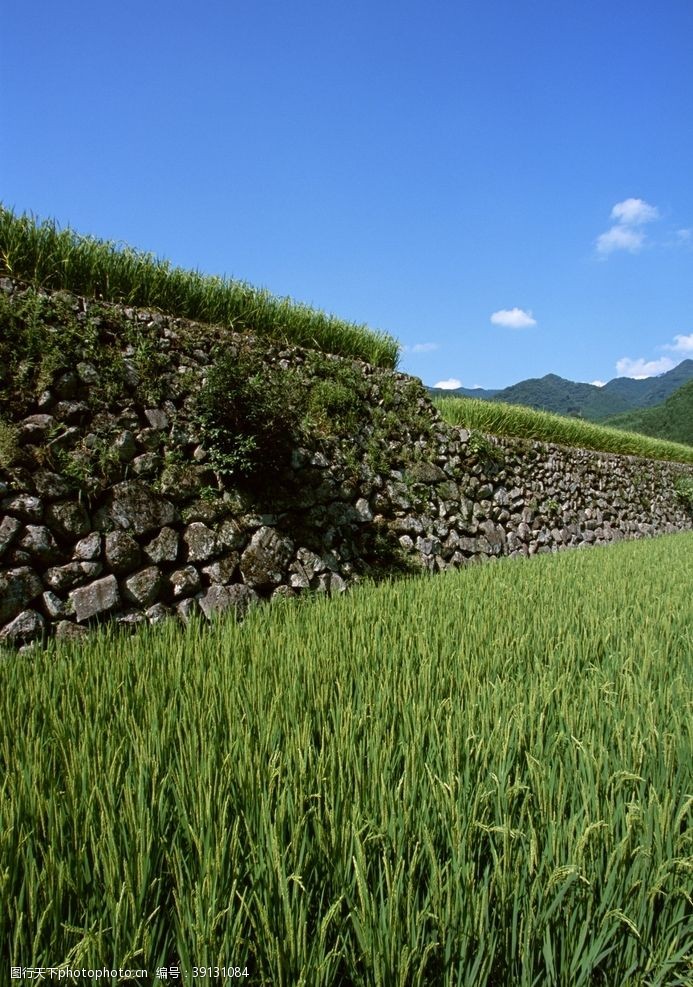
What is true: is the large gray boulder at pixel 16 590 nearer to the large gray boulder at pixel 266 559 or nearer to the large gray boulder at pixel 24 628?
the large gray boulder at pixel 24 628

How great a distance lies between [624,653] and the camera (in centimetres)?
296

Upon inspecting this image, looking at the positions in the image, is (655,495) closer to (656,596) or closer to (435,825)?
(656,596)

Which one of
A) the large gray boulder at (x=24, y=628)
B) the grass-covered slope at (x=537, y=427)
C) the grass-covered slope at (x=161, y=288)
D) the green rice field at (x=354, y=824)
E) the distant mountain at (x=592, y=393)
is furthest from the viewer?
the distant mountain at (x=592, y=393)

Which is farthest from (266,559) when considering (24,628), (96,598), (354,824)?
(354,824)

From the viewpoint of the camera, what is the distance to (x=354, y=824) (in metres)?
1.35

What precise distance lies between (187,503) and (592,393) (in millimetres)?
133349

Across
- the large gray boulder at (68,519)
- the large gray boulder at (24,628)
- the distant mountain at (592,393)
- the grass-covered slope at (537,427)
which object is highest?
the distant mountain at (592,393)

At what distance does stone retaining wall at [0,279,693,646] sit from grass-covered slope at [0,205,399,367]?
354mm

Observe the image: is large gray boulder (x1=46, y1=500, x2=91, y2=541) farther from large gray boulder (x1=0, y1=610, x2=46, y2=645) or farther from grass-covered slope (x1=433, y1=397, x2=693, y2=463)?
grass-covered slope (x1=433, y1=397, x2=693, y2=463)

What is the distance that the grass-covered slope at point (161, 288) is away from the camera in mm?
4852

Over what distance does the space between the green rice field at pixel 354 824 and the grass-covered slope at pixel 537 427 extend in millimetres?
6761

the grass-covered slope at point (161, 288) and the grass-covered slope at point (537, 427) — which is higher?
the grass-covered slope at point (161, 288)

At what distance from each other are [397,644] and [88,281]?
167 inches

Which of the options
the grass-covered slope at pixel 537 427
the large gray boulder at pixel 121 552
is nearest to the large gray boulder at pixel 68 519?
the large gray boulder at pixel 121 552
